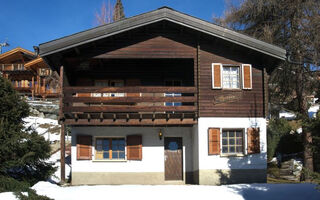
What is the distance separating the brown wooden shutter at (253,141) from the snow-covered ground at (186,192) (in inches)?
72.1

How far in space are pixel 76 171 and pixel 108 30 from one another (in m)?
6.12

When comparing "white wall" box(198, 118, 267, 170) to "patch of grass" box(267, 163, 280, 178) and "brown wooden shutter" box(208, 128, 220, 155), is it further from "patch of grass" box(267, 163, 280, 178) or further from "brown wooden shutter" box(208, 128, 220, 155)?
"patch of grass" box(267, 163, 280, 178)

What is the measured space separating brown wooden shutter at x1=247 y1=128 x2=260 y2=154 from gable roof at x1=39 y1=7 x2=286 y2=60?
3.30m

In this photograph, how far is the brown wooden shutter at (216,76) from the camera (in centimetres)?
1252

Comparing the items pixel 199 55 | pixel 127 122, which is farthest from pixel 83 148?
pixel 199 55

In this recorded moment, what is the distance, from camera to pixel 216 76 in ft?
41.2

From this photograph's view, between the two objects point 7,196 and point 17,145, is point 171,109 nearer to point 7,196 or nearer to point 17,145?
point 17,145

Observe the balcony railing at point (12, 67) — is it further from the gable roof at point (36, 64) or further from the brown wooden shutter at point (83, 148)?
the brown wooden shutter at point (83, 148)

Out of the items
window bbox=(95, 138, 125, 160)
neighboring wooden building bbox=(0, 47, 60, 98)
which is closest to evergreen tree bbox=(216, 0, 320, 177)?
window bbox=(95, 138, 125, 160)

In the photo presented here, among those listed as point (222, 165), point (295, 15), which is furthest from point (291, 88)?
point (222, 165)

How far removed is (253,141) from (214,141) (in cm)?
170

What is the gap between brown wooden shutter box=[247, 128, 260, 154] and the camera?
40.7 feet

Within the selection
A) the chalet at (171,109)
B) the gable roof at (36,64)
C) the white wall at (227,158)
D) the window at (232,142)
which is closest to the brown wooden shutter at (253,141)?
the chalet at (171,109)

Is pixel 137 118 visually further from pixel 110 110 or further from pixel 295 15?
pixel 295 15
